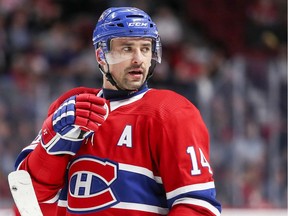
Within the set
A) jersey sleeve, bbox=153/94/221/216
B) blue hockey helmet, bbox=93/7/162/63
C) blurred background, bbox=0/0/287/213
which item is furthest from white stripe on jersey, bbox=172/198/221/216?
blurred background, bbox=0/0/287/213

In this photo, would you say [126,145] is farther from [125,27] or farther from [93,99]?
[125,27]

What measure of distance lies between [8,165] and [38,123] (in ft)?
1.12

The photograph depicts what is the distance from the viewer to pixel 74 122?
2410 mm

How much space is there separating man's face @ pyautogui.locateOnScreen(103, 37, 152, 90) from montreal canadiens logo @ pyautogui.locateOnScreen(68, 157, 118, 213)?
26 centimetres

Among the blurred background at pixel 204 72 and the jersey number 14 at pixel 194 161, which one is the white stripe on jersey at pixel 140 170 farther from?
the blurred background at pixel 204 72

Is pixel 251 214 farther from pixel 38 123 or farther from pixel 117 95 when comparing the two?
pixel 117 95

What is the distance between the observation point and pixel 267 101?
5977 millimetres

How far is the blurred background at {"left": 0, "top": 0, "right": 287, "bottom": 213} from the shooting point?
5.88 meters

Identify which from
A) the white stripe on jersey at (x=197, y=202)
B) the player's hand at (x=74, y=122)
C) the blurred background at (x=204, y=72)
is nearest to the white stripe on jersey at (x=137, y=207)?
the white stripe on jersey at (x=197, y=202)

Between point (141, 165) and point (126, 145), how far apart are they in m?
0.07

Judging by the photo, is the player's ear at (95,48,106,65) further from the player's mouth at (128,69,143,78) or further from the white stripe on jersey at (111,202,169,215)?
the white stripe on jersey at (111,202,169,215)

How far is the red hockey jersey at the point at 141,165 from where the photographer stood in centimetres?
241

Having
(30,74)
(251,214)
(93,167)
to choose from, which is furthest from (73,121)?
(30,74)

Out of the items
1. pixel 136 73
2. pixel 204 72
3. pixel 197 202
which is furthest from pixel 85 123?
pixel 204 72
